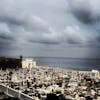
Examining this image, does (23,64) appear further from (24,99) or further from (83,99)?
(24,99)

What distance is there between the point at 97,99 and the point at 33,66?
82.7m

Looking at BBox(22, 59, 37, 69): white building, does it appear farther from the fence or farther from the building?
the fence

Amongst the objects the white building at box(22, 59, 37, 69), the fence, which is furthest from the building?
the fence

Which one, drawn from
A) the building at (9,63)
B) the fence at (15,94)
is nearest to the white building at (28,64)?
the building at (9,63)

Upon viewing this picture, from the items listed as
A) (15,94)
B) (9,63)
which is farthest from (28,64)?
(15,94)

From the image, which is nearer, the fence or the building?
the fence

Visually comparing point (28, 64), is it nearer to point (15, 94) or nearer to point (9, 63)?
point (9, 63)

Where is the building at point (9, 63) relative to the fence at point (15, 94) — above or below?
above

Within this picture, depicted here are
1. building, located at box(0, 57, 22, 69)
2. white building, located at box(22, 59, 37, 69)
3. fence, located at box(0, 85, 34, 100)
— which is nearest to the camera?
fence, located at box(0, 85, 34, 100)

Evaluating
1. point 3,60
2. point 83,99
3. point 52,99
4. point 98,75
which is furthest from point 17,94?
point 3,60

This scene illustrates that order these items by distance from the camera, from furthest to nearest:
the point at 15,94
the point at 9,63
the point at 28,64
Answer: the point at 28,64 → the point at 9,63 → the point at 15,94

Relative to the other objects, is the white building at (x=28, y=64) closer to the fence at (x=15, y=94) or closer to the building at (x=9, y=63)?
the building at (x=9, y=63)

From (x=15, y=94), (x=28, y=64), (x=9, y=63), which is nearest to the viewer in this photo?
(x=15, y=94)

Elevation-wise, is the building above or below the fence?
above
